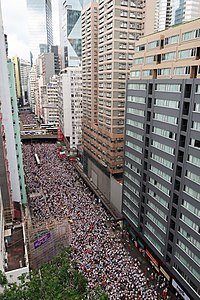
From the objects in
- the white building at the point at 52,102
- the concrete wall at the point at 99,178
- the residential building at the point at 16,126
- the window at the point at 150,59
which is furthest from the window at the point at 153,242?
the white building at the point at 52,102

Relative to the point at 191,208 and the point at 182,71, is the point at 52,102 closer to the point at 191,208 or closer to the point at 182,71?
the point at 182,71

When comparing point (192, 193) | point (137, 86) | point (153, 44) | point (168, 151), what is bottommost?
point (192, 193)

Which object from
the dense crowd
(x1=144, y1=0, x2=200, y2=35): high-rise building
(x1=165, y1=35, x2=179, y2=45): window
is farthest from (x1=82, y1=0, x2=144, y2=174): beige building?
(x1=144, y1=0, x2=200, y2=35): high-rise building

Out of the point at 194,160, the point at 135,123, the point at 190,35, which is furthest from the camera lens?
the point at 135,123

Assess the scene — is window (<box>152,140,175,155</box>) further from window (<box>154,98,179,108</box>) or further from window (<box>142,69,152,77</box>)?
window (<box>142,69,152,77</box>)

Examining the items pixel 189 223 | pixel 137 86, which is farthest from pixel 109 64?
pixel 189 223

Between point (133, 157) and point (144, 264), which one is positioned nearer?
point (144, 264)

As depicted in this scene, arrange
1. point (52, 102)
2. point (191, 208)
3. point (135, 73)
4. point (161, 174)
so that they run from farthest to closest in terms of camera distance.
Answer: point (52, 102) → point (135, 73) → point (161, 174) → point (191, 208)
